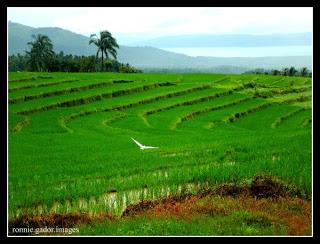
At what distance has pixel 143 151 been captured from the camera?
415 inches

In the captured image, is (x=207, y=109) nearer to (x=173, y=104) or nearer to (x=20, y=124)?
(x=173, y=104)

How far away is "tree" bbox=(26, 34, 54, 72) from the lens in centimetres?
1439

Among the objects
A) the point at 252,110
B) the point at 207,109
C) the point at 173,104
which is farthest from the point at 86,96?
the point at 252,110

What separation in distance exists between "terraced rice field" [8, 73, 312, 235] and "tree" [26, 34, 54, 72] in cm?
90

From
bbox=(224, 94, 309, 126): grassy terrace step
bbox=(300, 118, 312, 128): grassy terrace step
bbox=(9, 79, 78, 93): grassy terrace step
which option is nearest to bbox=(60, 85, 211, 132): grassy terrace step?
bbox=(9, 79, 78, 93): grassy terrace step

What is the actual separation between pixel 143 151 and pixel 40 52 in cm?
844

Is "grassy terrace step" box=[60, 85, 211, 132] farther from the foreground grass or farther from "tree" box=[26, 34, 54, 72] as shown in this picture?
the foreground grass

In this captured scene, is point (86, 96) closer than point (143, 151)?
No

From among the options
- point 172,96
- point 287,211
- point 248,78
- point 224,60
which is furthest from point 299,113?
point 287,211

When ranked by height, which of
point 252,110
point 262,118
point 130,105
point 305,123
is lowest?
point 305,123

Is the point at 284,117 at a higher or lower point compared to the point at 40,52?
lower

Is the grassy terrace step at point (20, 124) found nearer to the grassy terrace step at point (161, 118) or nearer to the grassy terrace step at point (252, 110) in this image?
the grassy terrace step at point (161, 118)

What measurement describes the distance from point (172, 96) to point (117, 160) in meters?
9.97

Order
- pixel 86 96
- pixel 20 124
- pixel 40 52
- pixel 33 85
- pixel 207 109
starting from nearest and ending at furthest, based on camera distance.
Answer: pixel 20 124
pixel 86 96
pixel 207 109
pixel 40 52
pixel 33 85
